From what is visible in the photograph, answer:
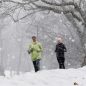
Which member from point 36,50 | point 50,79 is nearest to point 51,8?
point 36,50

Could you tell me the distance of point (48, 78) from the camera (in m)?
14.8

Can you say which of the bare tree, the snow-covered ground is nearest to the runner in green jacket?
the snow-covered ground

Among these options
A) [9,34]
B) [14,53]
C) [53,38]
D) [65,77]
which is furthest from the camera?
[14,53]

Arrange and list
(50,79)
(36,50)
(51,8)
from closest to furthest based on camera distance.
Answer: (50,79) → (36,50) → (51,8)

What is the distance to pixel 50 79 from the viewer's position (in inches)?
575

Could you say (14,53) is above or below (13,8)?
below

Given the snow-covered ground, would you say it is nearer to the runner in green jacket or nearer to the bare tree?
the runner in green jacket

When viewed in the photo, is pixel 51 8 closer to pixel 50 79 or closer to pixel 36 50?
pixel 36 50

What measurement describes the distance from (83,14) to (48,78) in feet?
26.8

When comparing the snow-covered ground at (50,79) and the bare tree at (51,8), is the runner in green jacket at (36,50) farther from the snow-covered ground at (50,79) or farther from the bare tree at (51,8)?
the bare tree at (51,8)

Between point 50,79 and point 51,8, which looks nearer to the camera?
point 50,79

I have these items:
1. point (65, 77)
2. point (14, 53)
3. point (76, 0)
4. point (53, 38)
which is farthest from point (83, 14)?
point (14, 53)

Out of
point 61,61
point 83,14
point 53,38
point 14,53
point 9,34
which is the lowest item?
point 14,53

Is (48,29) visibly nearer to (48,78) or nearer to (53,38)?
(53,38)
